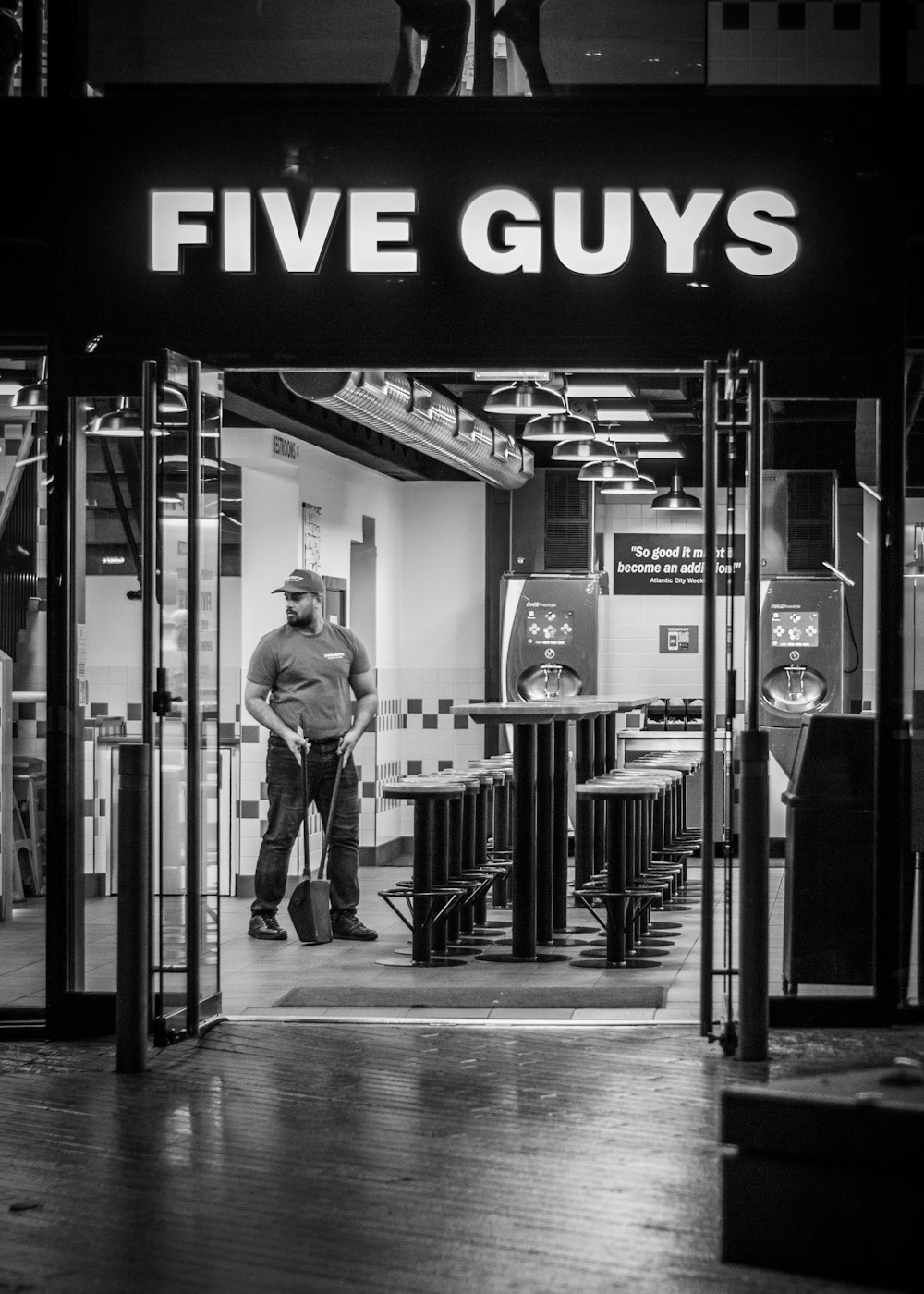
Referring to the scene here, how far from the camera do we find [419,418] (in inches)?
382

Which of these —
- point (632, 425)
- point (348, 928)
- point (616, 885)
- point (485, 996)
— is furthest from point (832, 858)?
point (632, 425)

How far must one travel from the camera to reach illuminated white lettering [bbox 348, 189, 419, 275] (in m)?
6.31

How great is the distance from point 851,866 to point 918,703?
671 millimetres

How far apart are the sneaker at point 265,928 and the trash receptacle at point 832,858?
3287 mm

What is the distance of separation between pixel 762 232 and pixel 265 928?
453cm

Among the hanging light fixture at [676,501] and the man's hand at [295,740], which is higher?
the hanging light fixture at [676,501]

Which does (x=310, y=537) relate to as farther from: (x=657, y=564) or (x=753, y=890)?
(x=753, y=890)

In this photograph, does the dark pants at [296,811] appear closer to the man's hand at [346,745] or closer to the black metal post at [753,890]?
the man's hand at [346,745]

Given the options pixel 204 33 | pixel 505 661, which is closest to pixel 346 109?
pixel 204 33

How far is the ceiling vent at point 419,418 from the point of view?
8.15m

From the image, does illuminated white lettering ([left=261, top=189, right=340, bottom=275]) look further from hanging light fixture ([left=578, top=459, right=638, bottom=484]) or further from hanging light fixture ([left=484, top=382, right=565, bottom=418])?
hanging light fixture ([left=578, top=459, right=638, bottom=484])

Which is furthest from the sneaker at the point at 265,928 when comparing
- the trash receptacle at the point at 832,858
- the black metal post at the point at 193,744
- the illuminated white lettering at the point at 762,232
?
the illuminated white lettering at the point at 762,232

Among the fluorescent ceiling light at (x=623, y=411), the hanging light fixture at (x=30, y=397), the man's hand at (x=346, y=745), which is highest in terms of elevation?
the fluorescent ceiling light at (x=623, y=411)

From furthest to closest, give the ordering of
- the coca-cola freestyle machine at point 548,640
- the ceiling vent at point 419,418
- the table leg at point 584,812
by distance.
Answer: the coca-cola freestyle machine at point 548,640
the table leg at point 584,812
the ceiling vent at point 419,418
